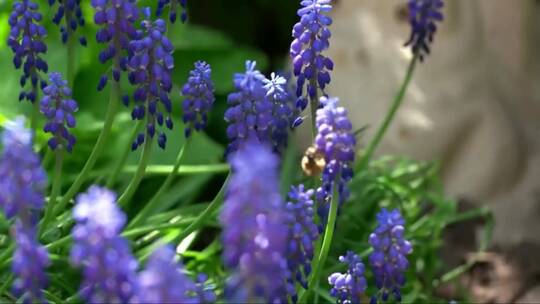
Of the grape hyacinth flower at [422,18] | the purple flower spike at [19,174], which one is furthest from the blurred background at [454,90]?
the purple flower spike at [19,174]

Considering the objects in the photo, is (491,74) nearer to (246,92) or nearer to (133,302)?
(246,92)

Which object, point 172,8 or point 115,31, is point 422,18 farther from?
point 115,31

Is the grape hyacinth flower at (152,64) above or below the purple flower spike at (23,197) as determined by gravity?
above

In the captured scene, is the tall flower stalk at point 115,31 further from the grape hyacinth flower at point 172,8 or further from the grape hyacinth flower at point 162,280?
the grape hyacinth flower at point 162,280

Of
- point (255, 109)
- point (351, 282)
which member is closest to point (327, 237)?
point (351, 282)

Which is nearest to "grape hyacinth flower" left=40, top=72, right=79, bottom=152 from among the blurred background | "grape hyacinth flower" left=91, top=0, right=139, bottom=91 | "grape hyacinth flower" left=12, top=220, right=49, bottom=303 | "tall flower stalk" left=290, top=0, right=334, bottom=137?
"grape hyacinth flower" left=91, top=0, right=139, bottom=91

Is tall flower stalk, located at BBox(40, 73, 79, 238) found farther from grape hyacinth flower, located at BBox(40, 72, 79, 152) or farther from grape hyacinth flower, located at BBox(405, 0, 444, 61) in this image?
grape hyacinth flower, located at BBox(405, 0, 444, 61)

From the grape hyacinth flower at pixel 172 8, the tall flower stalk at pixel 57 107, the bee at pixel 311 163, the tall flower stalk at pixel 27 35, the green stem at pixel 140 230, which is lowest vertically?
the green stem at pixel 140 230
